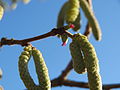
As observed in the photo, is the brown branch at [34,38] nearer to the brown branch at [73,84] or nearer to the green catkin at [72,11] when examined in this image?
the green catkin at [72,11]

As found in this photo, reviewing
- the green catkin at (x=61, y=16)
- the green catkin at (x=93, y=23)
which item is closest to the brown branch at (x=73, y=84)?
the green catkin at (x=61, y=16)

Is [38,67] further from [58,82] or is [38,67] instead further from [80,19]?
[58,82]

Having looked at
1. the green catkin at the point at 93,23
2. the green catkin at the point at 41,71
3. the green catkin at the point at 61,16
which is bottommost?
the green catkin at the point at 41,71

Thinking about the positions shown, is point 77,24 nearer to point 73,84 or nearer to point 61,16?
point 61,16

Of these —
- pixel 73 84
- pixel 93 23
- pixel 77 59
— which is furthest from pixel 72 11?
pixel 73 84

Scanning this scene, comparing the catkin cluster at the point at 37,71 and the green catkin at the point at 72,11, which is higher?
the green catkin at the point at 72,11

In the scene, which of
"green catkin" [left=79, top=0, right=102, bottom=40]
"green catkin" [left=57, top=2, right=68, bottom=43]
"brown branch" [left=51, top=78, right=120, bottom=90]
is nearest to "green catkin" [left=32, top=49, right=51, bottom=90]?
"green catkin" [left=57, top=2, right=68, bottom=43]

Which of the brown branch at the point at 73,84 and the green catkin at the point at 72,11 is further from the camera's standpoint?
the brown branch at the point at 73,84
